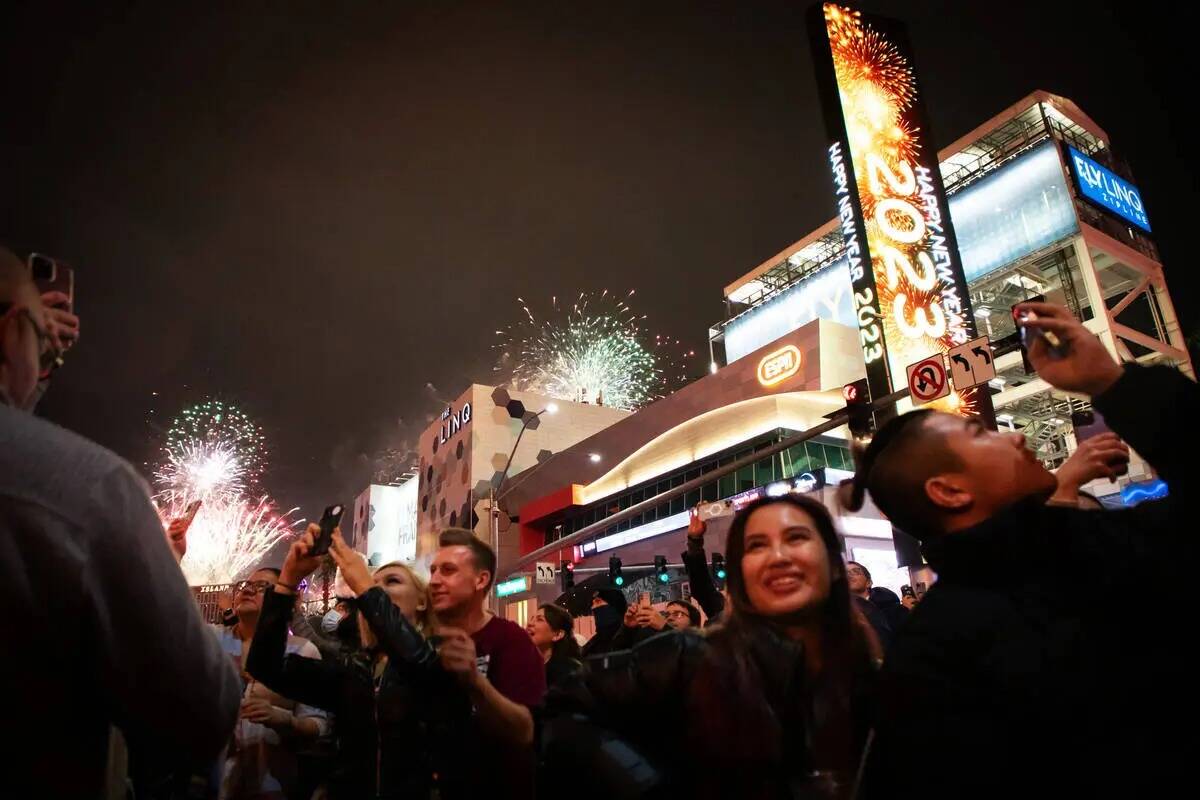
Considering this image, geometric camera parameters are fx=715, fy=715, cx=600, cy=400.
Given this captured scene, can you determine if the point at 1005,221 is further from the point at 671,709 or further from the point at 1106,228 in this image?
the point at 671,709

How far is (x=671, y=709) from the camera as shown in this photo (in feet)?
7.61

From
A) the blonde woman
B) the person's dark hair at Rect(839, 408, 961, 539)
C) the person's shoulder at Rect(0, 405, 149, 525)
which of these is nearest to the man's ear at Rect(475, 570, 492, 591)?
the blonde woman

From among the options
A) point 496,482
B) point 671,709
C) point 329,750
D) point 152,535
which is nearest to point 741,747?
point 671,709

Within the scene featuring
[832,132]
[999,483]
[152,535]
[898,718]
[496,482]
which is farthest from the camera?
[496,482]

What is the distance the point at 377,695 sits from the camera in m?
3.77

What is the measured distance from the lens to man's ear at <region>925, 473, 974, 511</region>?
2113mm

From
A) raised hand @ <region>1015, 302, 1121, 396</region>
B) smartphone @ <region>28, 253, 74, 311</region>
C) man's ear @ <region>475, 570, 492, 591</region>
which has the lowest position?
man's ear @ <region>475, 570, 492, 591</region>

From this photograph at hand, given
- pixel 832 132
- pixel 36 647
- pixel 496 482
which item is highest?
pixel 832 132

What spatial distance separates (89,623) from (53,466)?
0.31 metres

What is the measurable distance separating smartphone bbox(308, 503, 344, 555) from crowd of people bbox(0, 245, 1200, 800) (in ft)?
3.05

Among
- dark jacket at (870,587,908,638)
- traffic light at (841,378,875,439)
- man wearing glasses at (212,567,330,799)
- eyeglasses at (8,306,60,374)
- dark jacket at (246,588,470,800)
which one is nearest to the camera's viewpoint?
eyeglasses at (8,306,60,374)

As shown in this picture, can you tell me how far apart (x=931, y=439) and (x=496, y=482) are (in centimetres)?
4486

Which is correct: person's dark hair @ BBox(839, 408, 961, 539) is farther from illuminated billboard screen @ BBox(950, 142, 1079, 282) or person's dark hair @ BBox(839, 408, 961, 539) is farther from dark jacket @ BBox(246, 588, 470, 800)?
illuminated billboard screen @ BBox(950, 142, 1079, 282)

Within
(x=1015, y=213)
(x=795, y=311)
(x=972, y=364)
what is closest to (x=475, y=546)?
(x=972, y=364)
